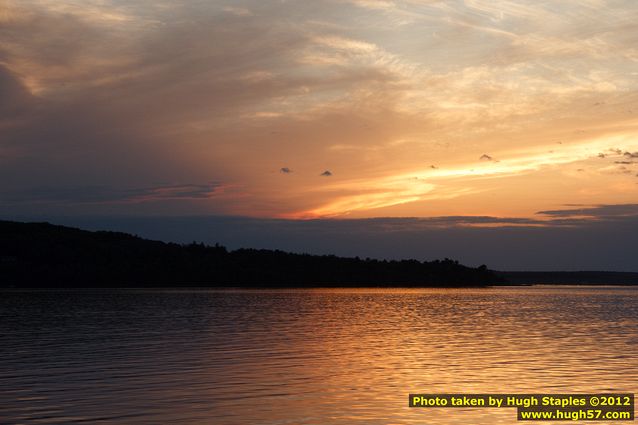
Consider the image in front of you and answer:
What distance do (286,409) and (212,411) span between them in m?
2.66

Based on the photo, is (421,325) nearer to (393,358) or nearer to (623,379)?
(393,358)

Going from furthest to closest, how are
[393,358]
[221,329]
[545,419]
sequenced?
[221,329]
[393,358]
[545,419]

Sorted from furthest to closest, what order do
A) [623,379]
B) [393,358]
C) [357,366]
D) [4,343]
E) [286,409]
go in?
[4,343], [393,358], [357,366], [623,379], [286,409]

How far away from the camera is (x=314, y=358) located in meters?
43.9

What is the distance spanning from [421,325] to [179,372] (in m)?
39.7

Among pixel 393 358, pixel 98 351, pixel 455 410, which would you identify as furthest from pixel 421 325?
pixel 455 410

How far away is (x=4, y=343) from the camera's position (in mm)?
51156

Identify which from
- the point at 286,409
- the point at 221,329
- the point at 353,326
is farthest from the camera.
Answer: the point at 353,326

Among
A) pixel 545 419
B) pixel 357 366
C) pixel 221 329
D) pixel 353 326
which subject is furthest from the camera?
pixel 353 326

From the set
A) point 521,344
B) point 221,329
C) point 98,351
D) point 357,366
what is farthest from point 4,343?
point 521,344

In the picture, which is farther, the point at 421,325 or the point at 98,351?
the point at 421,325

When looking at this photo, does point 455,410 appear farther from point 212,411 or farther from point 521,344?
point 521,344

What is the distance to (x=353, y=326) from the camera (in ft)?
236

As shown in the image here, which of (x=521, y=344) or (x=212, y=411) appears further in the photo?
(x=521, y=344)
